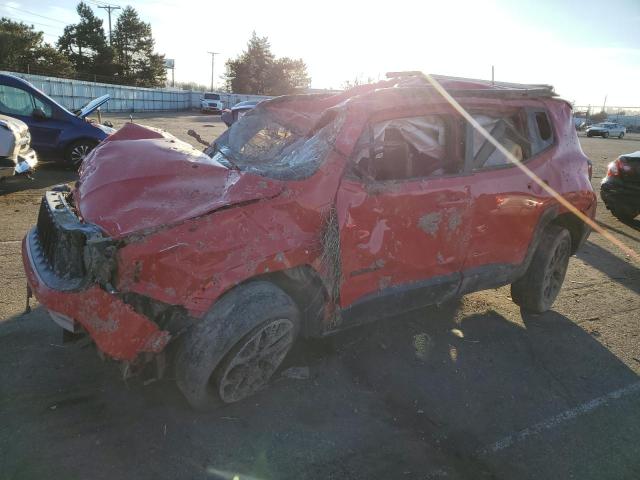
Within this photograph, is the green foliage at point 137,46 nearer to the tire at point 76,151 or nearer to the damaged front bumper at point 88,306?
the tire at point 76,151

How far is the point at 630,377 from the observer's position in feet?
11.1

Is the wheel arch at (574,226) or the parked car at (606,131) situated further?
the parked car at (606,131)

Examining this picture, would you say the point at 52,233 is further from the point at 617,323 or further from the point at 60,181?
the point at 60,181

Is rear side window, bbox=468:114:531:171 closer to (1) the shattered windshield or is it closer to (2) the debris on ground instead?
(1) the shattered windshield

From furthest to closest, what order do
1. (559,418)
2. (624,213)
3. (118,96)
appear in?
(118,96) < (624,213) < (559,418)

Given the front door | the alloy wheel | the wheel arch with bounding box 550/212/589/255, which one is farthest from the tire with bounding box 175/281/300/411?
the front door

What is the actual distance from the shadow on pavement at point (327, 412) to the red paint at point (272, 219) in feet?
1.92

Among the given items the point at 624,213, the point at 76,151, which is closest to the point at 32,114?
the point at 76,151

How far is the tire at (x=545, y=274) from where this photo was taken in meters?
4.08

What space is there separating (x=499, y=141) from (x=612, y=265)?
3251 millimetres

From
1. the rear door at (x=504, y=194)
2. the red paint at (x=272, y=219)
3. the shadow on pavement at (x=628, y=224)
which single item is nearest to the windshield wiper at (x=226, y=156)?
the red paint at (x=272, y=219)

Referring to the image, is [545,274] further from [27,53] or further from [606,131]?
[27,53]

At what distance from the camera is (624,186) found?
7.48 metres

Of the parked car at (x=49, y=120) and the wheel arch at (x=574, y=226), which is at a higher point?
the parked car at (x=49, y=120)
